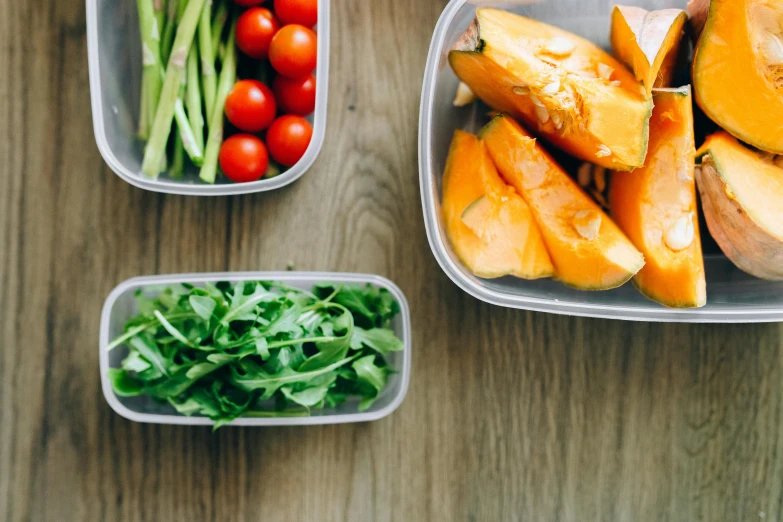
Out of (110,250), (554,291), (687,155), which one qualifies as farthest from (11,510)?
(687,155)

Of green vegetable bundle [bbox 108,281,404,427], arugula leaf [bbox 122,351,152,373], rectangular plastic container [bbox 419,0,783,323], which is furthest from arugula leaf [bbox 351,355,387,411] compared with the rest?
arugula leaf [bbox 122,351,152,373]

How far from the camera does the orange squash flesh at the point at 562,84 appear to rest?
59 centimetres

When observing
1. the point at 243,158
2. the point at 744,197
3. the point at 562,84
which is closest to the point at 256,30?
the point at 243,158

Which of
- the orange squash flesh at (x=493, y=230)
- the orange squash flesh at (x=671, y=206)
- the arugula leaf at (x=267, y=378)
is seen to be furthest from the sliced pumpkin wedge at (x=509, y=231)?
the arugula leaf at (x=267, y=378)

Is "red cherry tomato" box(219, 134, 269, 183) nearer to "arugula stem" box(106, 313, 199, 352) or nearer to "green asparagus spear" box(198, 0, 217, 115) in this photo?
"green asparagus spear" box(198, 0, 217, 115)

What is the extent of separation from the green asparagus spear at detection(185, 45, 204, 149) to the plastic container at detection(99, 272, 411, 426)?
185 mm

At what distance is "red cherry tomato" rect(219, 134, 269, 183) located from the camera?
730 mm

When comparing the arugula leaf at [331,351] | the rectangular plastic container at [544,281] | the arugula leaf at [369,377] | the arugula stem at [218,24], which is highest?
the arugula stem at [218,24]

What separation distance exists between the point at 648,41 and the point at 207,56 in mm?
515

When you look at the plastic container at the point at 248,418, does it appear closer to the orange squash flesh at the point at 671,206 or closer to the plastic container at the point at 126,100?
the plastic container at the point at 126,100

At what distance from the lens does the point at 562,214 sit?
644mm

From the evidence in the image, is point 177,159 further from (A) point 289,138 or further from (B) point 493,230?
(B) point 493,230

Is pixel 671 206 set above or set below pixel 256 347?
above

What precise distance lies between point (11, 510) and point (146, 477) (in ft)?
0.61
